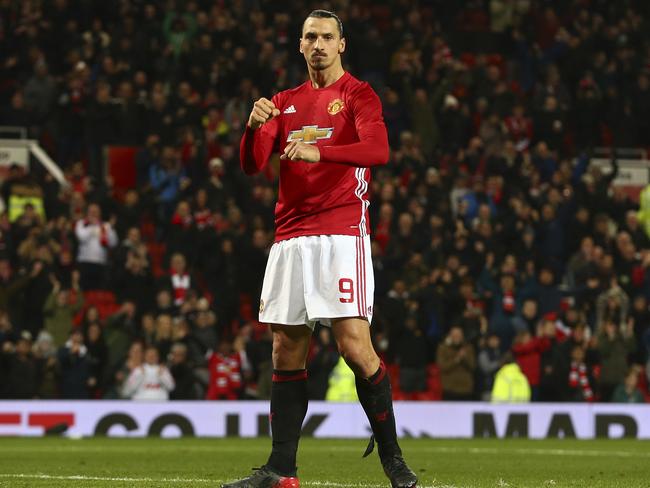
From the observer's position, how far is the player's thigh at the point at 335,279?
675cm

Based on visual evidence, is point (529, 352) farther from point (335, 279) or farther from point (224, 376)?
point (335, 279)

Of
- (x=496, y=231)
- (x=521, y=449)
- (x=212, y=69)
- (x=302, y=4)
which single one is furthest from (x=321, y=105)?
(x=302, y=4)

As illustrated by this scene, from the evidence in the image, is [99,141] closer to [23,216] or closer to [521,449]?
[23,216]

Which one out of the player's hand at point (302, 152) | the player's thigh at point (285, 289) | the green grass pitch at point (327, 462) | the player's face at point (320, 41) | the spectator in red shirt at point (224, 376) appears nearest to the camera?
the player's hand at point (302, 152)

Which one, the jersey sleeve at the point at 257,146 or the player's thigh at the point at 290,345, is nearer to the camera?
the player's thigh at the point at 290,345

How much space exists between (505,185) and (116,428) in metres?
7.63

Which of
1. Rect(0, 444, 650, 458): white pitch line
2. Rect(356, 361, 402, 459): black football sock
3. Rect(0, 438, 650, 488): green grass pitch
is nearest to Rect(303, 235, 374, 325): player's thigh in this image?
Rect(356, 361, 402, 459): black football sock

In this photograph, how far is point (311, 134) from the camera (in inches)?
276

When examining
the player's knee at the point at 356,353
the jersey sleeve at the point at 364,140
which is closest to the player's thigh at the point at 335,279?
the player's knee at the point at 356,353

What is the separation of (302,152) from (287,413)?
1449 millimetres

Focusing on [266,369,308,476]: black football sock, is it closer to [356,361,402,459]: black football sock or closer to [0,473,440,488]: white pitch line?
[356,361,402,459]: black football sock

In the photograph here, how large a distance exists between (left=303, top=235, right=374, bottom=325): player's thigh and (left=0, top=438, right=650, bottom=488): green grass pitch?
1.22m

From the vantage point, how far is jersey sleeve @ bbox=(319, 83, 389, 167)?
658 centimetres

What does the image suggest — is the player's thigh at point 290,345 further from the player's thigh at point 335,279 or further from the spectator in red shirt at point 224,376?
the spectator in red shirt at point 224,376
